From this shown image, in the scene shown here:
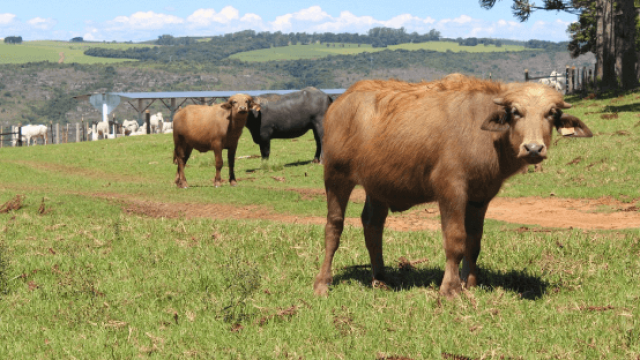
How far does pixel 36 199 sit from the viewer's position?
47.4 feet

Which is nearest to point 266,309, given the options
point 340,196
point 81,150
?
point 340,196

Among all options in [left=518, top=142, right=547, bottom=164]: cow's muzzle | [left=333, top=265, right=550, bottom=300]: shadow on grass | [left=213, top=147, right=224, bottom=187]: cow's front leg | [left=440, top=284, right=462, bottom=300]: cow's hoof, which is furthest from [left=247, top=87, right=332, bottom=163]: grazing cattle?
[left=518, top=142, right=547, bottom=164]: cow's muzzle

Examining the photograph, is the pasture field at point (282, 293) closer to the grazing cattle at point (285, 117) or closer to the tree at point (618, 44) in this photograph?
the grazing cattle at point (285, 117)

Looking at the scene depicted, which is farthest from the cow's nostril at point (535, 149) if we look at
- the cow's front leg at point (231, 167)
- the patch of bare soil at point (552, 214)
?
the cow's front leg at point (231, 167)

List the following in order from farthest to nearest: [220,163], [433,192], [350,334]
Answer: [220,163] → [433,192] → [350,334]

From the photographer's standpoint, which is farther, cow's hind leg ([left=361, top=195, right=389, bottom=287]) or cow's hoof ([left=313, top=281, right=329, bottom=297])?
cow's hind leg ([left=361, top=195, right=389, bottom=287])

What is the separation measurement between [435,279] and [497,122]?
7.36 feet

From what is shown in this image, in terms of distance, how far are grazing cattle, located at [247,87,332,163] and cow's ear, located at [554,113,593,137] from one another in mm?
18164

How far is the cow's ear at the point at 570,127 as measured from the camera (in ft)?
20.5

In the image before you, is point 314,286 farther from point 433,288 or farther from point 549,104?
point 549,104

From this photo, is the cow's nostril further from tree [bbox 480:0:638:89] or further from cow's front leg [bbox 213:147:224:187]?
tree [bbox 480:0:638:89]

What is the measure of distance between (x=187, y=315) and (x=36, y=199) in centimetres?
946

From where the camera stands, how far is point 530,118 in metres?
6.09

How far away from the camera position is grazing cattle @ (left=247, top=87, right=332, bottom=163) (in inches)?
966
